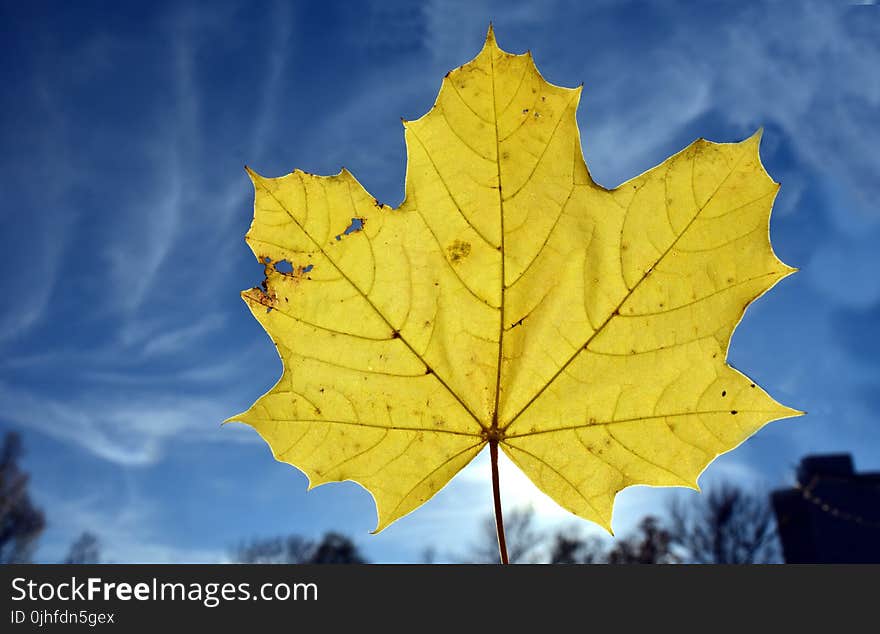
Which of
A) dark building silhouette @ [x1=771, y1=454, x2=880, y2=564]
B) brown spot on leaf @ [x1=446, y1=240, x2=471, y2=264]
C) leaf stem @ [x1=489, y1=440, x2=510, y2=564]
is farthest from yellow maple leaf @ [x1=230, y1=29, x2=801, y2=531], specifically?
dark building silhouette @ [x1=771, y1=454, x2=880, y2=564]

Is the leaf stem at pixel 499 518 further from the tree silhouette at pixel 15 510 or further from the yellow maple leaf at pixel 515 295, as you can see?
the tree silhouette at pixel 15 510

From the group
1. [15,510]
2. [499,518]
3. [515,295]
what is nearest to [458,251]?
[515,295]

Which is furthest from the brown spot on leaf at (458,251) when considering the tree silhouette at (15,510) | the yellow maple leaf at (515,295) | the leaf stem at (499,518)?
the tree silhouette at (15,510)

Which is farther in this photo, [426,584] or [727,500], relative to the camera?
[727,500]

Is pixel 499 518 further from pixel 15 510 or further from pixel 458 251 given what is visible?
pixel 15 510

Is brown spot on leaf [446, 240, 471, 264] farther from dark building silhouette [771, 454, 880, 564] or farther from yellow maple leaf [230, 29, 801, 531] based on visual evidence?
dark building silhouette [771, 454, 880, 564]

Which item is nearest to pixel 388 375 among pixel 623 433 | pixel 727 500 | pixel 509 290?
pixel 509 290

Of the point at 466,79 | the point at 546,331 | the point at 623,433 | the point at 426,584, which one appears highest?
the point at 466,79

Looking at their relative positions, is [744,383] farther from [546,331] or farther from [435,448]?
[435,448]
